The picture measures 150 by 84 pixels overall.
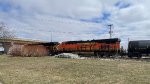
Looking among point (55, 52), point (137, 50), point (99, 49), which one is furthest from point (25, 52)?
point (137, 50)

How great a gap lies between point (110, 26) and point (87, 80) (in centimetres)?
6785

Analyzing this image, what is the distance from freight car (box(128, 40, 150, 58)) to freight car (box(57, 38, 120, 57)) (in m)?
2.66

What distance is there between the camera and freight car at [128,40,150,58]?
4544 cm

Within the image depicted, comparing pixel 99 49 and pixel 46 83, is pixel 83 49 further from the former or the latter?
pixel 46 83

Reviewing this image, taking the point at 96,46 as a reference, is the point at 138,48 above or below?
below

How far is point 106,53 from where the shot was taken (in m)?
50.2

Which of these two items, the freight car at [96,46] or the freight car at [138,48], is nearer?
the freight car at [138,48]

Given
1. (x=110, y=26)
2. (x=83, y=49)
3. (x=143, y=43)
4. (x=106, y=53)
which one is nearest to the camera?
(x=143, y=43)

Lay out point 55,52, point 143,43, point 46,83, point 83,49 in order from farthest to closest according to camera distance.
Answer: point 55,52 → point 83,49 → point 143,43 → point 46,83

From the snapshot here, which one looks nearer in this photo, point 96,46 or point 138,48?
point 138,48

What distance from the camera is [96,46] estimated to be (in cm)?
5231

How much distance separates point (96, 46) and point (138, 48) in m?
9.03

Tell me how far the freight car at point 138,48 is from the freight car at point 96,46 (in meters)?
2.66

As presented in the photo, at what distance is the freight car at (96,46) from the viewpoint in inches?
1960
